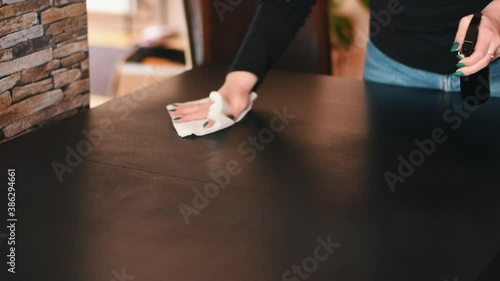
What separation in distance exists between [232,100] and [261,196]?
0.45 metres

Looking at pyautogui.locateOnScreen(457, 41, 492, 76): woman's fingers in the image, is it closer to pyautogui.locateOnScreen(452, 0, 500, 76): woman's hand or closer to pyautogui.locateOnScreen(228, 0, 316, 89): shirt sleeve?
pyautogui.locateOnScreen(452, 0, 500, 76): woman's hand

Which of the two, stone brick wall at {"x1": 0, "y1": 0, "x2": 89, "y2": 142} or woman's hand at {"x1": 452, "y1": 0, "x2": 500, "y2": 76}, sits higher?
woman's hand at {"x1": 452, "y1": 0, "x2": 500, "y2": 76}

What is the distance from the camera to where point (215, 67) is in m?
1.97

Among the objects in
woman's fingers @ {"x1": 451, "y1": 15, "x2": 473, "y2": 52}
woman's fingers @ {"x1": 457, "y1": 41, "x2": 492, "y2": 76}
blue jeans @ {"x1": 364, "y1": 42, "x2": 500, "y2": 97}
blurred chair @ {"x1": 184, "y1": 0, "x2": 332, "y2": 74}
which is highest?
woman's fingers @ {"x1": 451, "y1": 15, "x2": 473, "y2": 52}

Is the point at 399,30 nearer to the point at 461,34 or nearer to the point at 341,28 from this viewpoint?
the point at 461,34

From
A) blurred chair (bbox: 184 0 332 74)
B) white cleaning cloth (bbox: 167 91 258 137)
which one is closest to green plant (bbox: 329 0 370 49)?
blurred chair (bbox: 184 0 332 74)

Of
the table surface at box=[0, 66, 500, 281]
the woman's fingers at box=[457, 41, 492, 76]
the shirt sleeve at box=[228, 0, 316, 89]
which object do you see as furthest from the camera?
the shirt sleeve at box=[228, 0, 316, 89]

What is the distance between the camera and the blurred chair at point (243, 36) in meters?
2.27

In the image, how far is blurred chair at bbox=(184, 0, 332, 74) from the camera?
7.43 feet

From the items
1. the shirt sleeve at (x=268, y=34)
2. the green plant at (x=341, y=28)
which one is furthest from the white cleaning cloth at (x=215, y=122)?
the green plant at (x=341, y=28)

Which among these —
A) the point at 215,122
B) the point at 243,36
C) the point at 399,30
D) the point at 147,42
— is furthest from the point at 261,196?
the point at 147,42

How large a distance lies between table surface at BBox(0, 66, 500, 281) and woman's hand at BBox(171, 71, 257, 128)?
0.03 meters

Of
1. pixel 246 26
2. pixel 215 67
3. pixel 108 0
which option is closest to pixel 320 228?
pixel 215 67

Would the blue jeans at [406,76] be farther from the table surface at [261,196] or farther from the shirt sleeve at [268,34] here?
the shirt sleeve at [268,34]
